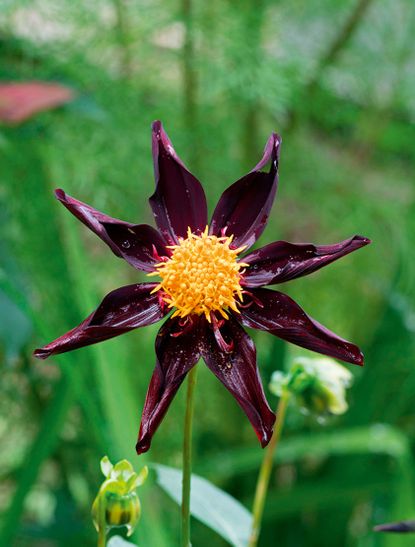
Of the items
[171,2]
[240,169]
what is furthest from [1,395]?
[171,2]

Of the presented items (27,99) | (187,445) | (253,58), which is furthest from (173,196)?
(253,58)

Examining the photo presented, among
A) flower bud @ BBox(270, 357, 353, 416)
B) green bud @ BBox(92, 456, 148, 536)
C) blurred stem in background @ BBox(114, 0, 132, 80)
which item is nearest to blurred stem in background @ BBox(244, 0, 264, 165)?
blurred stem in background @ BBox(114, 0, 132, 80)

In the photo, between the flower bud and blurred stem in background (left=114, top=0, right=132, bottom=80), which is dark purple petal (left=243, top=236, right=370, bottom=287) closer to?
the flower bud

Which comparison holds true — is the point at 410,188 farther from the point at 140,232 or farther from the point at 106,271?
the point at 140,232

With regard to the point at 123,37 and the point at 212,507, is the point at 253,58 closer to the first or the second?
the point at 123,37

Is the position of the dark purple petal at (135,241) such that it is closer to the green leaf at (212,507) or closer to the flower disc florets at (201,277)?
the flower disc florets at (201,277)

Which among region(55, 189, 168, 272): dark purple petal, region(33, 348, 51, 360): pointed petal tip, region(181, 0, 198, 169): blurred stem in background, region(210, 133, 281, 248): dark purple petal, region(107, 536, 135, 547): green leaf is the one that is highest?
region(181, 0, 198, 169): blurred stem in background
